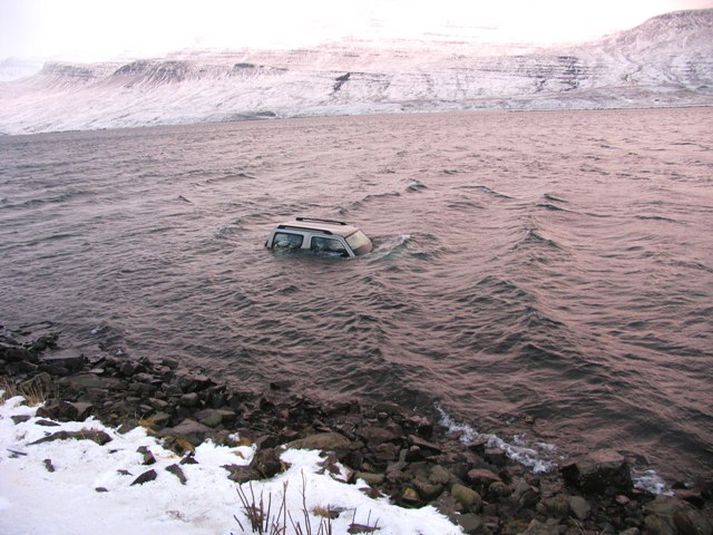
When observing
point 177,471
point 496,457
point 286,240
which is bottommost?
point 286,240

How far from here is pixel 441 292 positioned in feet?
60.6

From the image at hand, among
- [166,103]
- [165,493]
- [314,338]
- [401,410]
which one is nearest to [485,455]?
[401,410]

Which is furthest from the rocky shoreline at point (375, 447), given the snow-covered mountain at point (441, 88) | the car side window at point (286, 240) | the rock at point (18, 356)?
the snow-covered mountain at point (441, 88)

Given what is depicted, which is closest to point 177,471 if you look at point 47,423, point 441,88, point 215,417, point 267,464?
point 267,464

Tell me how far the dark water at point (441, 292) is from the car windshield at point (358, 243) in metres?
0.69

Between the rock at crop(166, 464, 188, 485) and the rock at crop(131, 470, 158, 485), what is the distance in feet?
0.79

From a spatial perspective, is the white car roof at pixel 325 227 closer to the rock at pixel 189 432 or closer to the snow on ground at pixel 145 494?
the rock at pixel 189 432

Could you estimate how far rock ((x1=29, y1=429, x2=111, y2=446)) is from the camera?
8.85m

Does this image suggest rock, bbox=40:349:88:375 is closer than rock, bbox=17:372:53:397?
No

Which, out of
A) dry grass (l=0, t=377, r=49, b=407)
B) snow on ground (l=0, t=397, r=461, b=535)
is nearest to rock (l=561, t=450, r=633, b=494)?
snow on ground (l=0, t=397, r=461, b=535)

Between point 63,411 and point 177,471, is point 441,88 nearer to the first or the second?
point 63,411

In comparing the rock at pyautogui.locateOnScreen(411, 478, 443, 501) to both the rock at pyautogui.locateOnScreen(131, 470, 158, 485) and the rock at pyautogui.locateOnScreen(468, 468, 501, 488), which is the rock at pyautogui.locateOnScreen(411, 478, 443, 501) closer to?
the rock at pyautogui.locateOnScreen(468, 468, 501, 488)

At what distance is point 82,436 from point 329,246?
532 inches

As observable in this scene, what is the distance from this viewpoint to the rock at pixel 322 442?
30.4ft
